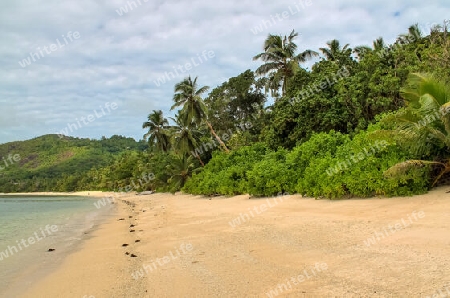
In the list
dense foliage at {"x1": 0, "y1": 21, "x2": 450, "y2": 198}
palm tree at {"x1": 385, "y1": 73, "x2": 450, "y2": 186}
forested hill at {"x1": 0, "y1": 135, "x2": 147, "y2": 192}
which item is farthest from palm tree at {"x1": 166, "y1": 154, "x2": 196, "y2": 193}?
forested hill at {"x1": 0, "y1": 135, "x2": 147, "y2": 192}

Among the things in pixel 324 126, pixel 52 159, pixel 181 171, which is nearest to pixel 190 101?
pixel 181 171

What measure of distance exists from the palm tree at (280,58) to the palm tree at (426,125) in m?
21.2

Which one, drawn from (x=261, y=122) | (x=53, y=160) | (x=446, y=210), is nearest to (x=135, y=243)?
(x=446, y=210)

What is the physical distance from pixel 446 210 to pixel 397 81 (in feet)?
39.7

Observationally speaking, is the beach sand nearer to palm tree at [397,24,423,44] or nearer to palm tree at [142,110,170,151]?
palm tree at [397,24,423,44]

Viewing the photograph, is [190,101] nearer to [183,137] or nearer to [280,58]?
[183,137]

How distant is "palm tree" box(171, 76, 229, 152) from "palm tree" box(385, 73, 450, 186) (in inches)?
1085

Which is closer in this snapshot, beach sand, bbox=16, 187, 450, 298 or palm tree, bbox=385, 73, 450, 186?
beach sand, bbox=16, 187, 450, 298

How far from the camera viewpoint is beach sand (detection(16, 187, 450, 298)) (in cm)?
422

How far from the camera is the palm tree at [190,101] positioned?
36.7 metres

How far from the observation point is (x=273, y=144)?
23.6 metres

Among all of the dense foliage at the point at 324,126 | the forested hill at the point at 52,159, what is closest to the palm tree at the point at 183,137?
the dense foliage at the point at 324,126

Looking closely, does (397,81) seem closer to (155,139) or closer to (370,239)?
(370,239)

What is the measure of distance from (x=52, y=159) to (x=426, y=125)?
144m
